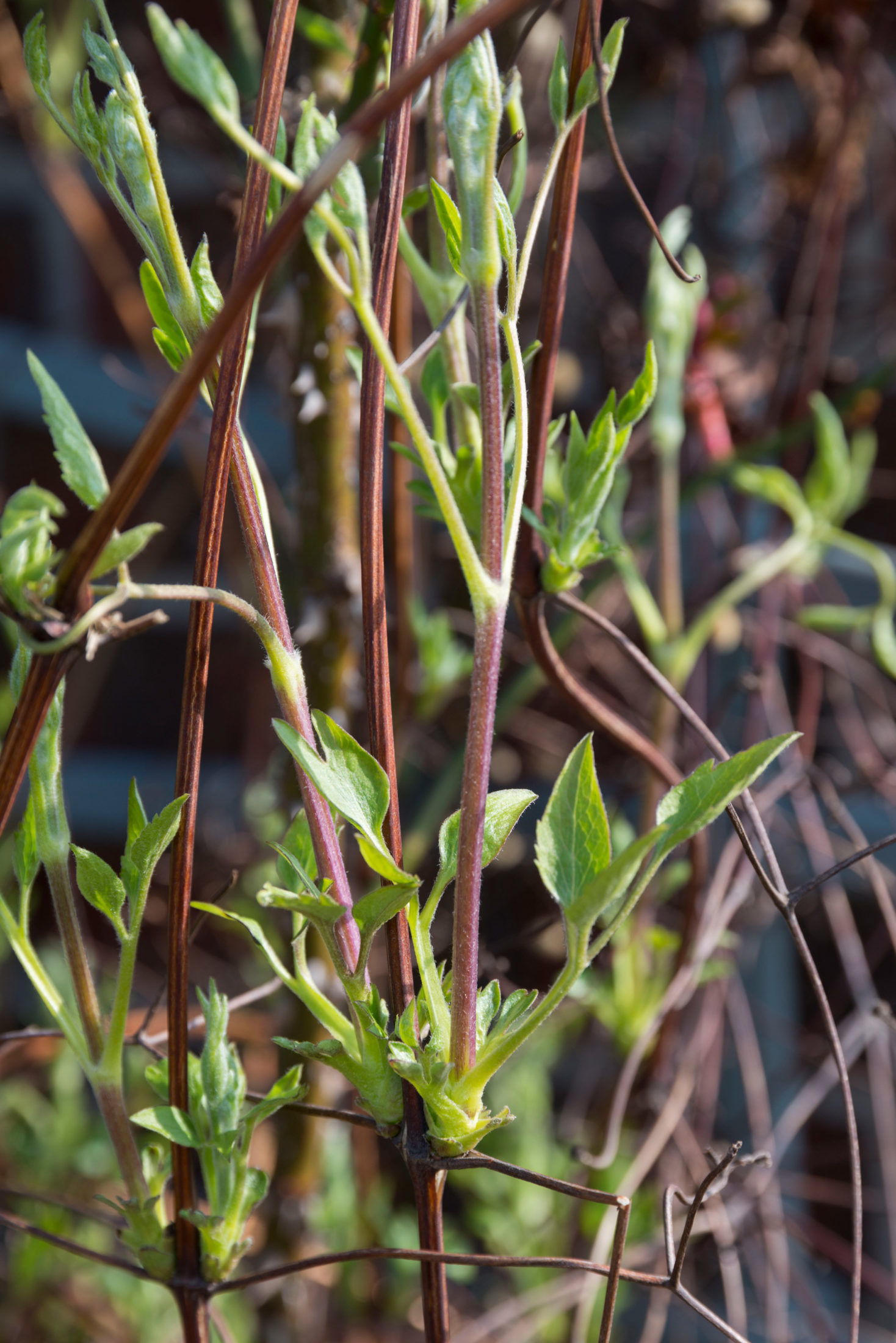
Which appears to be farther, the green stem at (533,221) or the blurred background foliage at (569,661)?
the blurred background foliage at (569,661)

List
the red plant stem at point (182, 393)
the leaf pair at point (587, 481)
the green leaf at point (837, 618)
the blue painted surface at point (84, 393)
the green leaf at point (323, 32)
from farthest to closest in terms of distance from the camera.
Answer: the blue painted surface at point (84, 393) → the green leaf at point (837, 618) → the green leaf at point (323, 32) → the leaf pair at point (587, 481) → the red plant stem at point (182, 393)

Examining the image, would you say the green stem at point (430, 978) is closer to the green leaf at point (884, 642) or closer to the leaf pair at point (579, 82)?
the leaf pair at point (579, 82)

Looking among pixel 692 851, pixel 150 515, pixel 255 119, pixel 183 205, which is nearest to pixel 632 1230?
pixel 692 851

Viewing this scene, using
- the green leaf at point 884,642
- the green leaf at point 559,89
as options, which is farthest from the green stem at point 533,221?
the green leaf at point 884,642

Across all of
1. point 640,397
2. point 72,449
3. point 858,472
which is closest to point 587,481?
point 640,397

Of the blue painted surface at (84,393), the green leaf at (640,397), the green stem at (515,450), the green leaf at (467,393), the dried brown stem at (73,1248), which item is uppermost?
the blue painted surface at (84,393)

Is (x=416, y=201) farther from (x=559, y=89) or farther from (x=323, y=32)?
(x=323, y=32)

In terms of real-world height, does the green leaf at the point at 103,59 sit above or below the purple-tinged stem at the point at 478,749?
above
